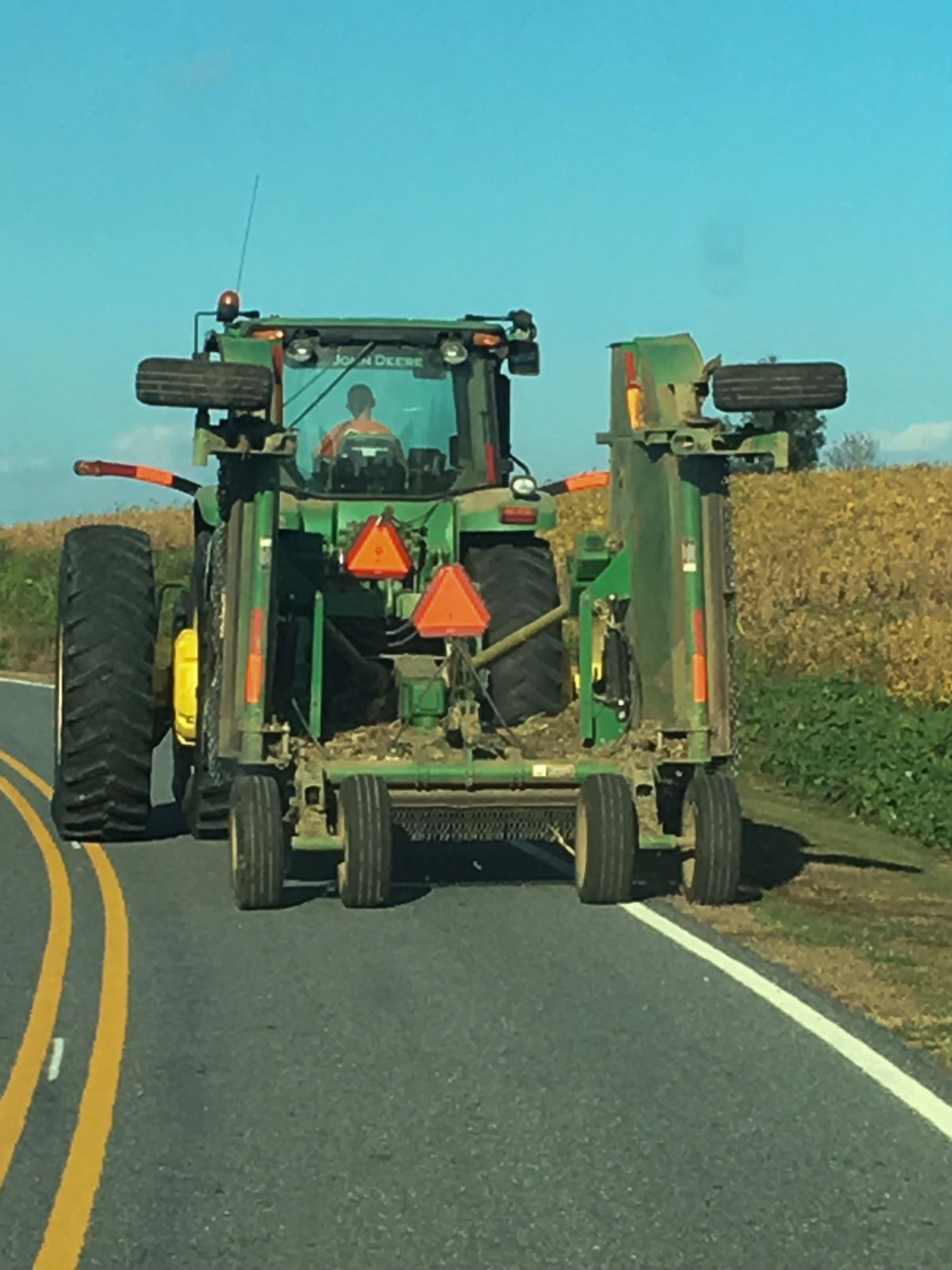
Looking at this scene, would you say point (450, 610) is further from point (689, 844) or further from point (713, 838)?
point (713, 838)

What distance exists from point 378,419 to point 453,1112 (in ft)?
24.5

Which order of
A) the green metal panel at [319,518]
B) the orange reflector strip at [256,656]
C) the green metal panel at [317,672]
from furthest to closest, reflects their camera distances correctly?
the green metal panel at [319,518] → the green metal panel at [317,672] → the orange reflector strip at [256,656]

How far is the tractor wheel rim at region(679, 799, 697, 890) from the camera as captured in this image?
12555 mm

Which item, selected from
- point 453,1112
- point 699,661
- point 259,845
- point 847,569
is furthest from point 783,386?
point 847,569

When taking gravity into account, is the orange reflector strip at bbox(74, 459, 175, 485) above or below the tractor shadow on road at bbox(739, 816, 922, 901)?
above

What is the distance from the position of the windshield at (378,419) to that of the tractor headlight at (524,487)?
572 mm

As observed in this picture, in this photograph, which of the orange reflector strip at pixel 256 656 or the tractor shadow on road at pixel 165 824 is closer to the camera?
the orange reflector strip at pixel 256 656

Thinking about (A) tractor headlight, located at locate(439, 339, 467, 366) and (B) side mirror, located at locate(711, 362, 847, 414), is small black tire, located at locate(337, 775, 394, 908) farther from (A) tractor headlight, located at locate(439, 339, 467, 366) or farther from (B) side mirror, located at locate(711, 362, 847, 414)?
(A) tractor headlight, located at locate(439, 339, 467, 366)

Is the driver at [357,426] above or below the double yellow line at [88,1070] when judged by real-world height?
above

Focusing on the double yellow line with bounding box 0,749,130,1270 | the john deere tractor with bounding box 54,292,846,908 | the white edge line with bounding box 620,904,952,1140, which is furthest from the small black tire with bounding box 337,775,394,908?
the white edge line with bounding box 620,904,952,1140

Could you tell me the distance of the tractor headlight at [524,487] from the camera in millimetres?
14305

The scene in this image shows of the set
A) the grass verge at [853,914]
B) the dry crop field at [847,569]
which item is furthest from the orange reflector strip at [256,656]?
the dry crop field at [847,569]

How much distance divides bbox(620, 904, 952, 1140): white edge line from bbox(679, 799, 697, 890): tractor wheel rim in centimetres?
37

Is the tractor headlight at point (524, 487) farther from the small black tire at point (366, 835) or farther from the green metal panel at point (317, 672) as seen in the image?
the small black tire at point (366, 835)
